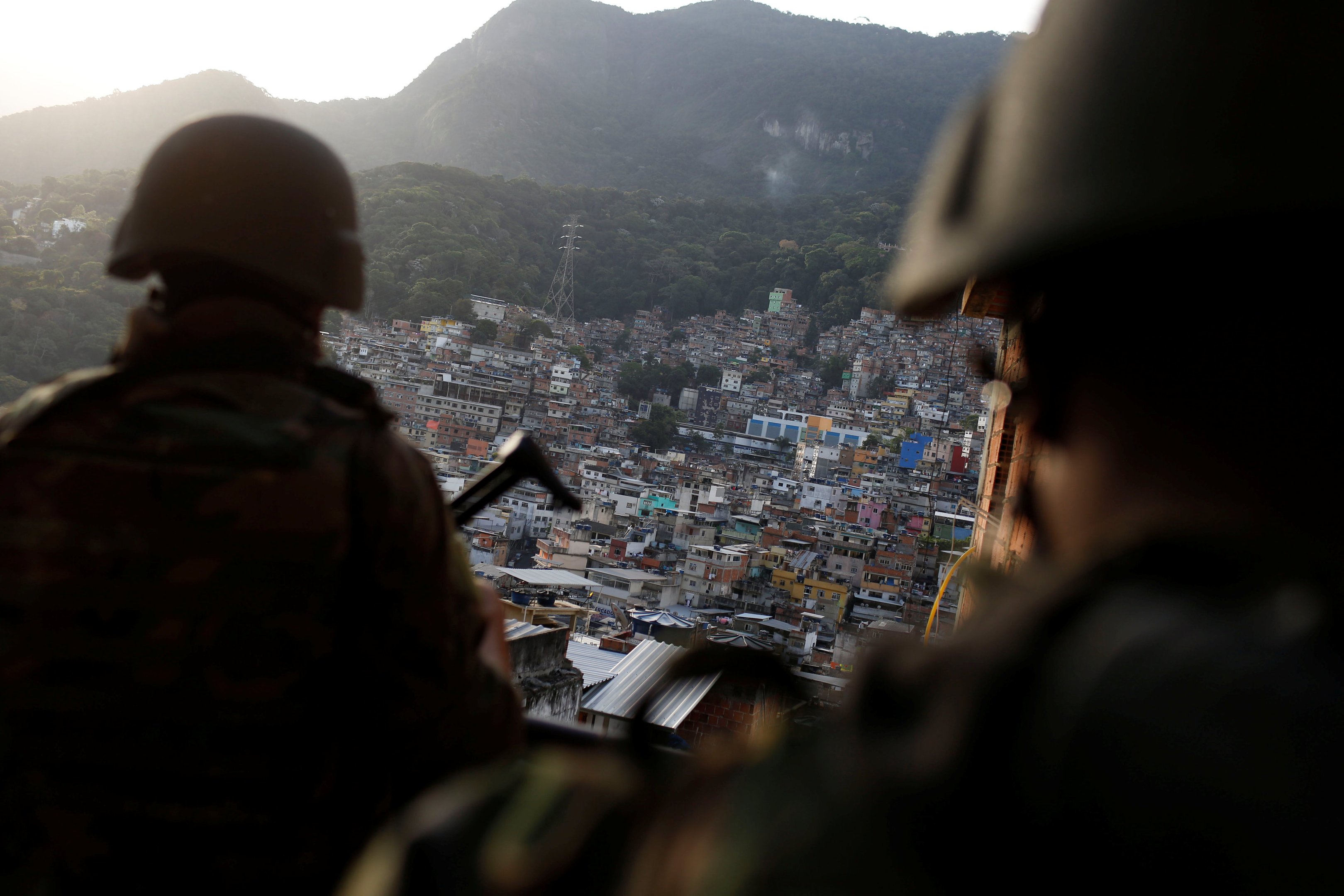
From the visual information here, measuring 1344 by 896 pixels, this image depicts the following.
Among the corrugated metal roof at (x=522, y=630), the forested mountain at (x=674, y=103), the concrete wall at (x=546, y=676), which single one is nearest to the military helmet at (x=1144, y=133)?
the corrugated metal roof at (x=522, y=630)

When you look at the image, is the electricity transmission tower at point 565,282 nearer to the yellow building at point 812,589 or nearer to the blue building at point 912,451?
the blue building at point 912,451

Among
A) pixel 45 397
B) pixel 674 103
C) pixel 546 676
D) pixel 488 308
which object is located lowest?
pixel 546 676

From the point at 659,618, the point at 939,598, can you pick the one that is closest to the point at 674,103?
the point at 659,618

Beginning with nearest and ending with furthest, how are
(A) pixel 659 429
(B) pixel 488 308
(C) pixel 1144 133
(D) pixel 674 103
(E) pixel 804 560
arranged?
(C) pixel 1144 133 < (E) pixel 804 560 < (B) pixel 488 308 < (A) pixel 659 429 < (D) pixel 674 103

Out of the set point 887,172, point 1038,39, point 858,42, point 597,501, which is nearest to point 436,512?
point 1038,39

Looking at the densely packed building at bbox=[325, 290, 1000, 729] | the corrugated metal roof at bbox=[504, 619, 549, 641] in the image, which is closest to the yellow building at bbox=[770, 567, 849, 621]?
the densely packed building at bbox=[325, 290, 1000, 729]

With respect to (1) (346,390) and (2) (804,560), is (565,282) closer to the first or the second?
A: (2) (804,560)
